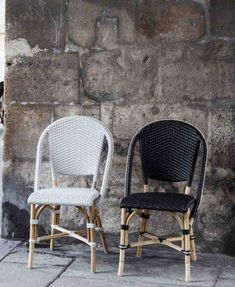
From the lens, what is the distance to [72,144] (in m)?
4.21

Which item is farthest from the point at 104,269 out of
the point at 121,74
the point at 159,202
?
the point at 121,74

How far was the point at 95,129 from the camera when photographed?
13.6 feet

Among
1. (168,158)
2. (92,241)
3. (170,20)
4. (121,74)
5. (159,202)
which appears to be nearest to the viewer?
(159,202)

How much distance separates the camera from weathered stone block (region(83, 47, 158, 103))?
4.25 m

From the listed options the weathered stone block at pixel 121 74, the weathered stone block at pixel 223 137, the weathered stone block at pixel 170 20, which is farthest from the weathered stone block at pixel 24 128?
the weathered stone block at pixel 223 137

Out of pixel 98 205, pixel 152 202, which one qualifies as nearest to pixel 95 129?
pixel 98 205

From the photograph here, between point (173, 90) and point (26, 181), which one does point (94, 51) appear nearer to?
point (173, 90)

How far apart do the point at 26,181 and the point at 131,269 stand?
3.67 ft

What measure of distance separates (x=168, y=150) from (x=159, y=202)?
21.7 inches

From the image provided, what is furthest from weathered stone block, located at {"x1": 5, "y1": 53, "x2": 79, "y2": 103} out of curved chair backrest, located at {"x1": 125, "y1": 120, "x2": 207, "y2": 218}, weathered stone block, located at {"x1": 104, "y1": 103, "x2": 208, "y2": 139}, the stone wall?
curved chair backrest, located at {"x1": 125, "y1": 120, "x2": 207, "y2": 218}

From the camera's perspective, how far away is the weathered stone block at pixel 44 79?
4.38 m

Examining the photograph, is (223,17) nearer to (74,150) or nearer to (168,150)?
(168,150)

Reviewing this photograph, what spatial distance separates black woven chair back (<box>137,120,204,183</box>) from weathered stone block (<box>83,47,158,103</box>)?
0.30 metres

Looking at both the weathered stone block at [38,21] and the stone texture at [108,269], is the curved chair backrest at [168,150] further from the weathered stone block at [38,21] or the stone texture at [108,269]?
the weathered stone block at [38,21]
